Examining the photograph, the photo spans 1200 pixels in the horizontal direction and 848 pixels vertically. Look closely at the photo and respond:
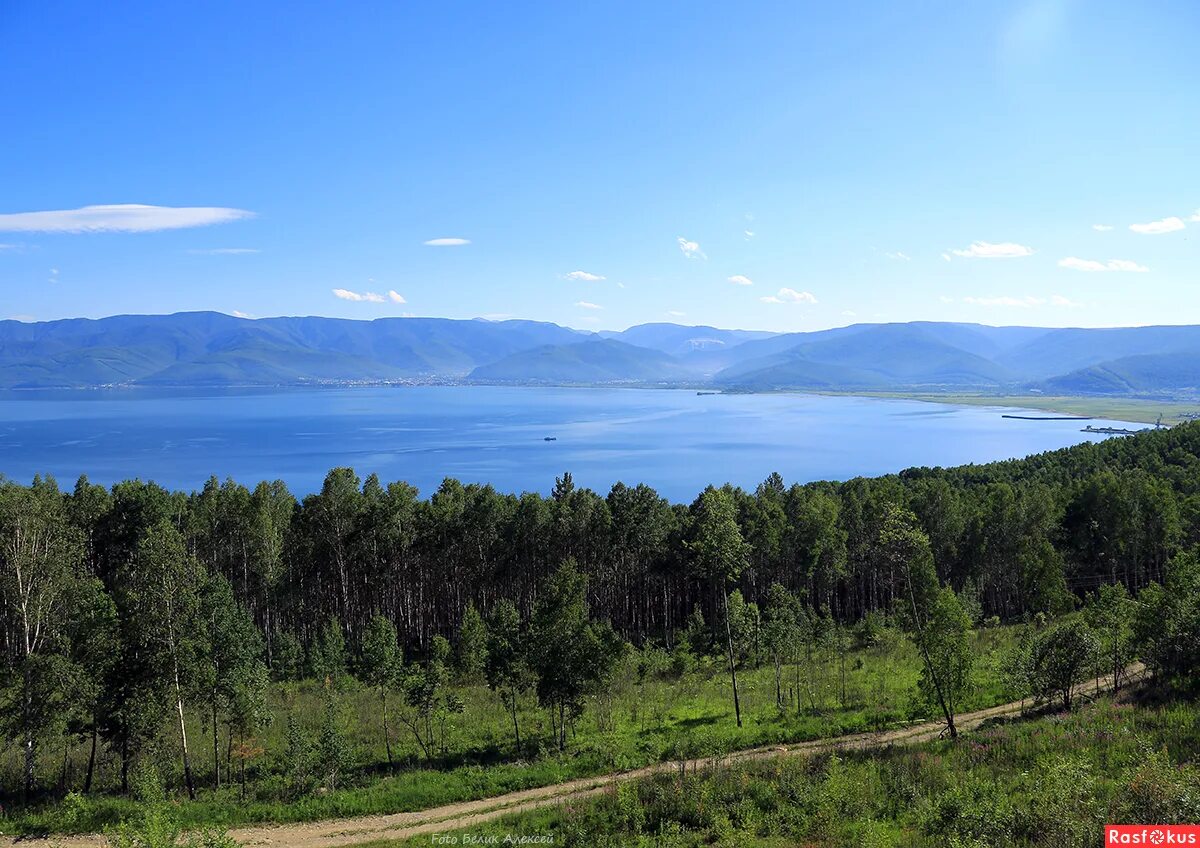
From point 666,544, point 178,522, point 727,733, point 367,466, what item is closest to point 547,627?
point 727,733

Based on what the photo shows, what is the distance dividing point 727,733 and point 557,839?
1007 centimetres

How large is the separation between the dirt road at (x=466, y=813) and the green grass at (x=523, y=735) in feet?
1.45

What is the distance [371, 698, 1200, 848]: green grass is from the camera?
11.6m

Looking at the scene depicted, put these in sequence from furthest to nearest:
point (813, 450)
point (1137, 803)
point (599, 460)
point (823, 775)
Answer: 1. point (813, 450)
2. point (599, 460)
3. point (823, 775)
4. point (1137, 803)

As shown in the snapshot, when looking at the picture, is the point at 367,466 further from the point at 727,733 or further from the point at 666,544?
the point at 727,733

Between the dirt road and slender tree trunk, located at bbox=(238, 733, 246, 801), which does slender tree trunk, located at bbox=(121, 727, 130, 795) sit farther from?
the dirt road

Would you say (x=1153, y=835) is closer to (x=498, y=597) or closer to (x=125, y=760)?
(x=125, y=760)

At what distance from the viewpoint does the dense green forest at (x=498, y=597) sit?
20688 mm

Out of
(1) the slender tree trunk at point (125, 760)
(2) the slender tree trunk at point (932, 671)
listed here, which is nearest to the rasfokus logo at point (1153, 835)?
(2) the slender tree trunk at point (932, 671)

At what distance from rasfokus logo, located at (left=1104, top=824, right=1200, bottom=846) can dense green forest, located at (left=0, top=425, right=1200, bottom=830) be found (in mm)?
10750

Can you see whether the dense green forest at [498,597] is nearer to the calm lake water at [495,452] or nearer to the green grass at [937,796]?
the green grass at [937,796]

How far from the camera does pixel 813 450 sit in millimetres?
156125

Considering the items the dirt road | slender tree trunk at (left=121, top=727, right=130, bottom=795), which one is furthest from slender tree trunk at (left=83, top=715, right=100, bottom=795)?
the dirt road

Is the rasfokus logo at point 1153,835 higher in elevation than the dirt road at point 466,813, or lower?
higher
